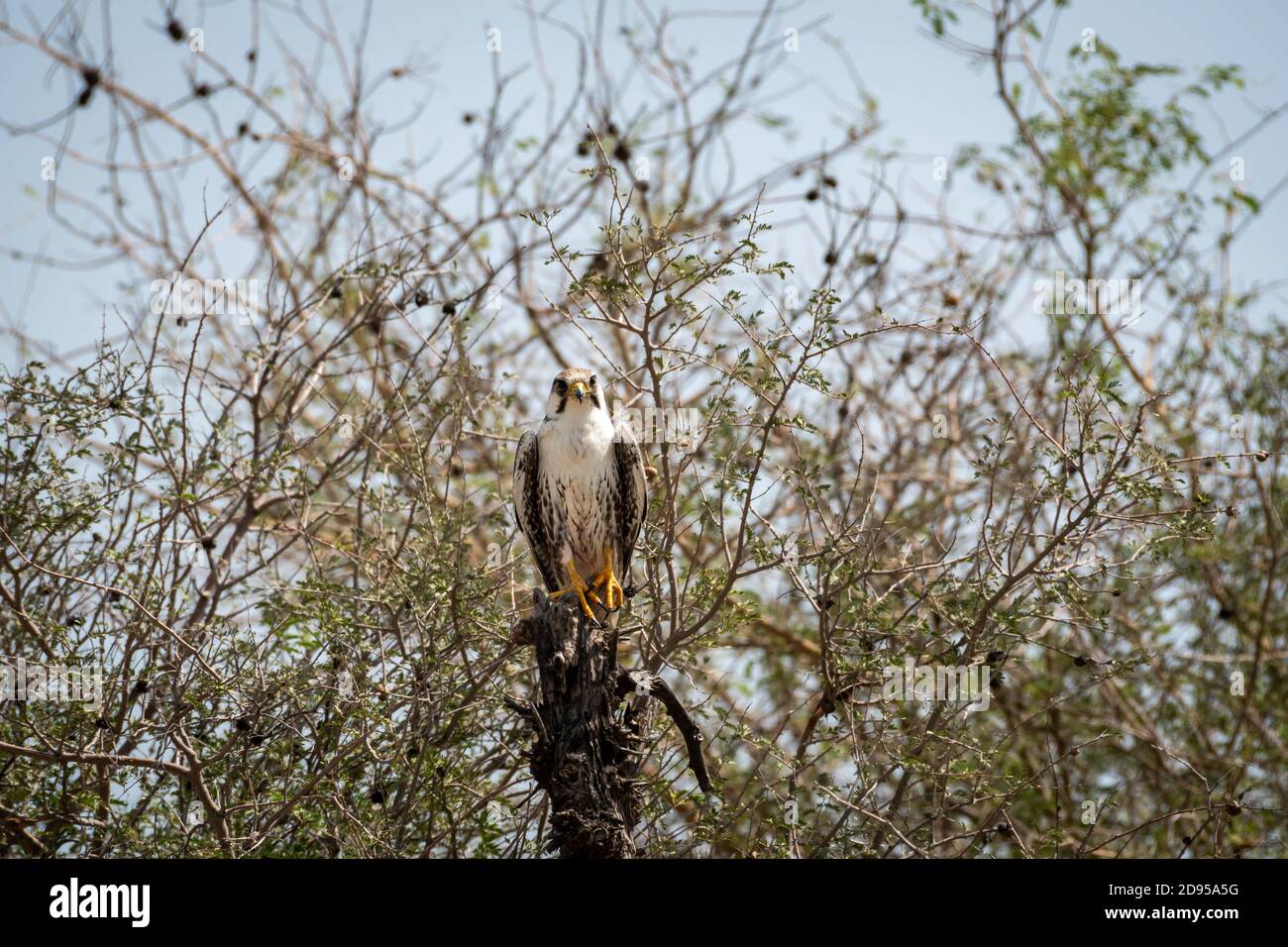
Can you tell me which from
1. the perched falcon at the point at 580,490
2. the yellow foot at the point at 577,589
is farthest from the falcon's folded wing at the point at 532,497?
the yellow foot at the point at 577,589

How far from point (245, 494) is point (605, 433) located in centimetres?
181

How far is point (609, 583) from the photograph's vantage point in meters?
5.79

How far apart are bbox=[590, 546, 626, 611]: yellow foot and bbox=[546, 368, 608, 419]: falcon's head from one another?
0.65 metres

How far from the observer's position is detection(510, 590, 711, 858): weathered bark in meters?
4.41

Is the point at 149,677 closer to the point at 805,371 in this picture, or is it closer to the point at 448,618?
the point at 448,618

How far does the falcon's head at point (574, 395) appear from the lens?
5.85 metres

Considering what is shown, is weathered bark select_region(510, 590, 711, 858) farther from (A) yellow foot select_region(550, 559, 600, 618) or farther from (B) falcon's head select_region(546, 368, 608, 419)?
(B) falcon's head select_region(546, 368, 608, 419)

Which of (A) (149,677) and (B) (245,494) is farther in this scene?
(B) (245,494)

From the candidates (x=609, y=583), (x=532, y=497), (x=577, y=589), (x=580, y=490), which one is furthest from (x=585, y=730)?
(x=532, y=497)

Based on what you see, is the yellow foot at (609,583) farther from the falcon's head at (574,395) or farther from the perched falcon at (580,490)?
the falcon's head at (574,395)

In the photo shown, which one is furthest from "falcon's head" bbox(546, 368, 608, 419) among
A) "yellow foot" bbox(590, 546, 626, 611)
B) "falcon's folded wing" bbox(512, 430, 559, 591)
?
"yellow foot" bbox(590, 546, 626, 611)

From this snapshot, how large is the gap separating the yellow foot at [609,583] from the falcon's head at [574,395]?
2.13 ft

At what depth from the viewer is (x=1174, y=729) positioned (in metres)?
8.38
